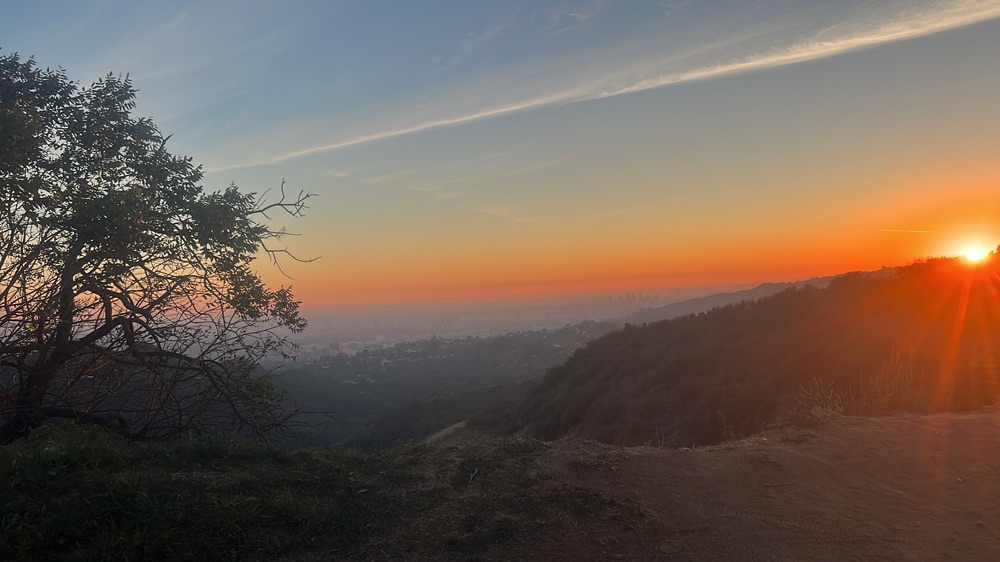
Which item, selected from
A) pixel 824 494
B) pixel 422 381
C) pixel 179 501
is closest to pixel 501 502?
pixel 179 501

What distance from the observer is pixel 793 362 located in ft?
59.9

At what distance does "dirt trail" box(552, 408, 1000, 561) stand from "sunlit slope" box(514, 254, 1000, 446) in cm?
176

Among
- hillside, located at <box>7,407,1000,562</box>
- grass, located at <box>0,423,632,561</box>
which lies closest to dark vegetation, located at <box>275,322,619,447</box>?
grass, located at <box>0,423,632,561</box>

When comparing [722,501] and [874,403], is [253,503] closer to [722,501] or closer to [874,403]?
[722,501]

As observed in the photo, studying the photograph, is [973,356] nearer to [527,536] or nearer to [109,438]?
[527,536]

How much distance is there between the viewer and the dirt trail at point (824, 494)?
3516 mm

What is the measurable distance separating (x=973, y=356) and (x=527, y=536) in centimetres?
1207

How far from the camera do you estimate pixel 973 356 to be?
34.4 feet

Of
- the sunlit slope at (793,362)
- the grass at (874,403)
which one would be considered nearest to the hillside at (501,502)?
the grass at (874,403)

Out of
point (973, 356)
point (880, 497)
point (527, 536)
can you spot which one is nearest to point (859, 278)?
point (973, 356)

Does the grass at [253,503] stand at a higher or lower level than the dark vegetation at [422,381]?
higher

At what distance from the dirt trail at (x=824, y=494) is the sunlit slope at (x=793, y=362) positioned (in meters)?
1.76

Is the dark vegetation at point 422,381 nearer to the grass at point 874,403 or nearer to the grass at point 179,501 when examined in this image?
the grass at point 874,403

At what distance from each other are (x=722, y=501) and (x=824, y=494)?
3.17 feet
